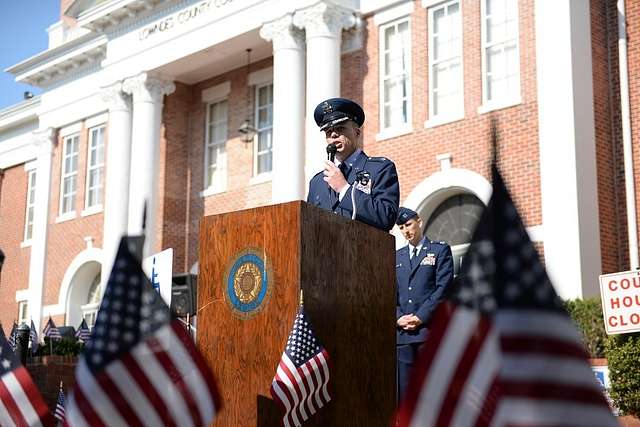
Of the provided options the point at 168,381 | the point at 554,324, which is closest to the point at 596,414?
the point at 554,324

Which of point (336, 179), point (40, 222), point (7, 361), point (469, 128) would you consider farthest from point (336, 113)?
point (40, 222)

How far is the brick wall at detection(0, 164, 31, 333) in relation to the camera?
30766 millimetres

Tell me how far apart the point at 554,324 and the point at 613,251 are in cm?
1522

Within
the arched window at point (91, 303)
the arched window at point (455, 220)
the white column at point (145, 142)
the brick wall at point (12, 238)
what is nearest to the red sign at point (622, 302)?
the arched window at point (455, 220)

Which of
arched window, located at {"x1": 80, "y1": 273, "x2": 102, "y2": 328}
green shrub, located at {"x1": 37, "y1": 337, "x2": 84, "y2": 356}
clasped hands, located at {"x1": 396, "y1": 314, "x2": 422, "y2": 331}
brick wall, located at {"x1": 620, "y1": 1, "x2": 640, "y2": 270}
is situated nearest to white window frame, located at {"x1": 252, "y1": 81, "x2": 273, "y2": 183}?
arched window, located at {"x1": 80, "y1": 273, "x2": 102, "y2": 328}

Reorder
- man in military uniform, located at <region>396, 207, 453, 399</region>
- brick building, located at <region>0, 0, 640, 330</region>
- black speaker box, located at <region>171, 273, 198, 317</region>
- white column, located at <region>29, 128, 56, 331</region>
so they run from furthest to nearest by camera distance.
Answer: white column, located at <region>29, 128, 56, 331</region> → black speaker box, located at <region>171, 273, 198, 317</region> → brick building, located at <region>0, 0, 640, 330</region> → man in military uniform, located at <region>396, 207, 453, 399</region>

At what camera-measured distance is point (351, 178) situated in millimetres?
5180

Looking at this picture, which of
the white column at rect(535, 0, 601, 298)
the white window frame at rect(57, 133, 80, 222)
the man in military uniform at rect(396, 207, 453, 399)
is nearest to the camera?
the man in military uniform at rect(396, 207, 453, 399)

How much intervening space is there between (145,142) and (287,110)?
4758 mm

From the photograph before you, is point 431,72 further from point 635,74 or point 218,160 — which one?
point 218,160

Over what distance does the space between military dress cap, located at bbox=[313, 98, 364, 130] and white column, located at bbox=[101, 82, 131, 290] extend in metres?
19.2

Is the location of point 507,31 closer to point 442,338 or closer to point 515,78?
point 515,78

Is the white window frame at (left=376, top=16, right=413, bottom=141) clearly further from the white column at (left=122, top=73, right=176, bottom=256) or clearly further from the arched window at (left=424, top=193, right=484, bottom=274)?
the white column at (left=122, top=73, right=176, bottom=256)

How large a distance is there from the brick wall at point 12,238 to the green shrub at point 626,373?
22532mm
